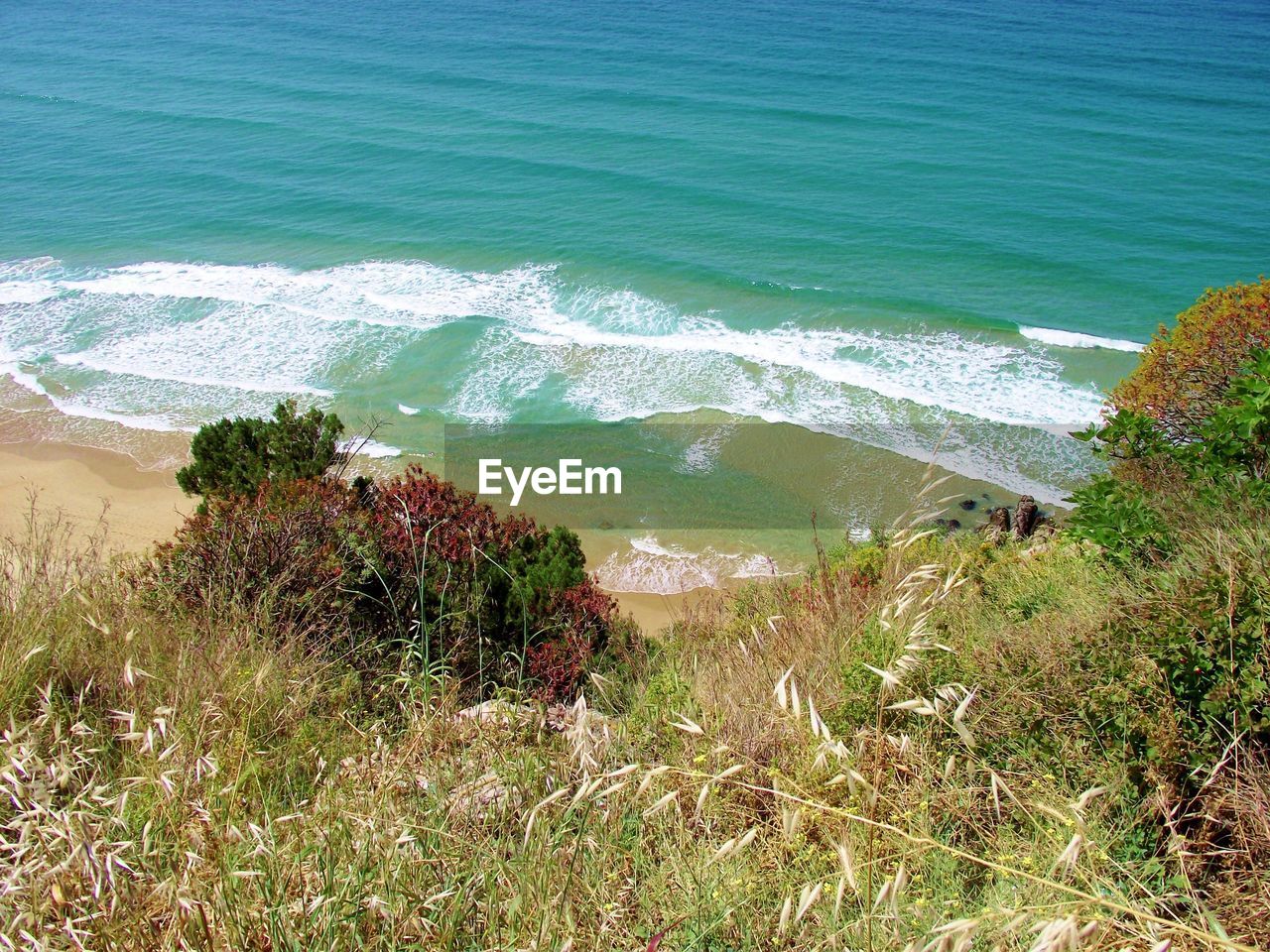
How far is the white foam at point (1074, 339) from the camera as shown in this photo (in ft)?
73.4

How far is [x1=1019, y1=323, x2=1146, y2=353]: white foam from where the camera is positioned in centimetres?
2238

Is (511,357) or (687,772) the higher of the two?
(687,772)

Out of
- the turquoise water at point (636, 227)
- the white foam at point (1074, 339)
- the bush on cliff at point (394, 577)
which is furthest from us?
the white foam at point (1074, 339)

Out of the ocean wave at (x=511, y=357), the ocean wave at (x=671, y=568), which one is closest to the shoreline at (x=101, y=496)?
the ocean wave at (x=671, y=568)

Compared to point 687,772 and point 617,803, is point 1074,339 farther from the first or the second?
point 687,772

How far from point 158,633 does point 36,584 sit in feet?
2.60

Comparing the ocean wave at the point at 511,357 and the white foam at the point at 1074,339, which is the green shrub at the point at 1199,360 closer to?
the ocean wave at the point at 511,357

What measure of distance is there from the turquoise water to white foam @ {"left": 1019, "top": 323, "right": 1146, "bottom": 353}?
0.10 m

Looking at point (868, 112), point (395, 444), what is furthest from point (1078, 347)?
point (868, 112)

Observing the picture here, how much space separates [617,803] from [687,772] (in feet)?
3.94

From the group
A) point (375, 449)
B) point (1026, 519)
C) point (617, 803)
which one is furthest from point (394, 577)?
point (375, 449)

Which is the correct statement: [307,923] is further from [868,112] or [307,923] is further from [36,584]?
[868,112]

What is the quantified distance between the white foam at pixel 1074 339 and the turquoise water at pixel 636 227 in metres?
0.10

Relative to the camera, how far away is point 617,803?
13.4ft
